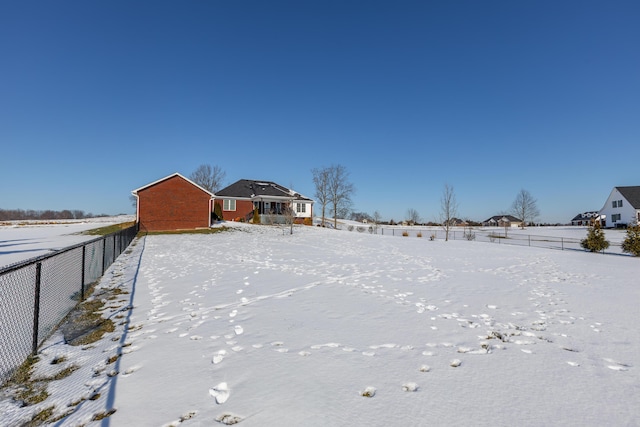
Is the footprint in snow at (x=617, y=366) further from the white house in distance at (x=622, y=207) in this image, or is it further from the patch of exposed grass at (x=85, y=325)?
the white house in distance at (x=622, y=207)

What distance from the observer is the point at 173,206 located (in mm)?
28562

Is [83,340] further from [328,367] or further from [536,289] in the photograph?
[536,289]

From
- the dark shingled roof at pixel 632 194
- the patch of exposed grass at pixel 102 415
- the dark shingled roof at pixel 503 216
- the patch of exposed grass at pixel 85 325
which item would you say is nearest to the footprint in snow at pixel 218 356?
the patch of exposed grass at pixel 102 415

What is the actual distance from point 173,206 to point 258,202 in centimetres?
1150

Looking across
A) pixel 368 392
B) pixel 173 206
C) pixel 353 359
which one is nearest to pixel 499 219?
pixel 173 206

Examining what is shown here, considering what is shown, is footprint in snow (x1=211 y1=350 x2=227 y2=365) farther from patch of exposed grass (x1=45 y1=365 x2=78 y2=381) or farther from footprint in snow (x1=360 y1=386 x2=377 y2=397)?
footprint in snow (x1=360 y1=386 x2=377 y2=397)

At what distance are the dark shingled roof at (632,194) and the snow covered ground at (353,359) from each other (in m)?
54.9

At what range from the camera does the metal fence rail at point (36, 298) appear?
424 centimetres

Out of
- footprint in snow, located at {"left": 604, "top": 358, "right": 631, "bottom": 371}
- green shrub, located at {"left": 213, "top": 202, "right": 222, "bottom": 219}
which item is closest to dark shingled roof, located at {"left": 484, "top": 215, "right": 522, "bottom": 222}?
green shrub, located at {"left": 213, "top": 202, "right": 222, "bottom": 219}

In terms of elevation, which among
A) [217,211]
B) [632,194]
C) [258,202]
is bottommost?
[217,211]

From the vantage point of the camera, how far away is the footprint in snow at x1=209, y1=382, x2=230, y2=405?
3.02m

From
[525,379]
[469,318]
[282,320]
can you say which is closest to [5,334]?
[282,320]

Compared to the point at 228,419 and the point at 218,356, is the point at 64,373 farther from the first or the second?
the point at 228,419

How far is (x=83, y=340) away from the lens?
4809 mm
